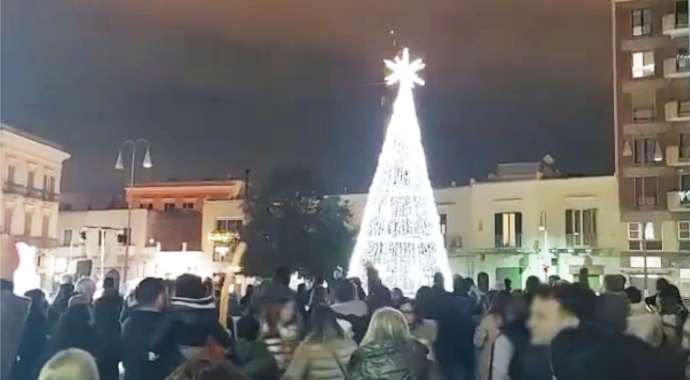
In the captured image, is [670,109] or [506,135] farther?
[506,135]

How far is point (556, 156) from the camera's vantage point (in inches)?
135

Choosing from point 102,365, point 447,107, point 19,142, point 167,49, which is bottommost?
point 102,365

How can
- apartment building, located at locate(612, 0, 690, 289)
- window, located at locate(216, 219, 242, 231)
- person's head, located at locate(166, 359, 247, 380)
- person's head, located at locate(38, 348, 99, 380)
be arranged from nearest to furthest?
person's head, located at locate(166, 359, 247, 380) → person's head, located at locate(38, 348, 99, 380) → apartment building, located at locate(612, 0, 690, 289) → window, located at locate(216, 219, 242, 231)

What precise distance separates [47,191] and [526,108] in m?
1.98

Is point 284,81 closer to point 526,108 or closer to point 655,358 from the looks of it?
point 526,108

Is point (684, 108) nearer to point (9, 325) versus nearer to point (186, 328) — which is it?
point (186, 328)

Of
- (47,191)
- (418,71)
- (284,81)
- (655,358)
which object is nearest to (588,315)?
(655,358)

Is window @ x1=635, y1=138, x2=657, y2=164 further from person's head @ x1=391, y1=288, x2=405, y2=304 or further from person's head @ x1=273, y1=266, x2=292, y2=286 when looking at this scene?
person's head @ x1=273, y1=266, x2=292, y2=286

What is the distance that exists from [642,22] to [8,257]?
2.53 m

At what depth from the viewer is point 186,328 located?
262cm

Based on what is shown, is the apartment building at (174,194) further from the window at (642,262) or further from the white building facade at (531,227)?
the window at (642,262)

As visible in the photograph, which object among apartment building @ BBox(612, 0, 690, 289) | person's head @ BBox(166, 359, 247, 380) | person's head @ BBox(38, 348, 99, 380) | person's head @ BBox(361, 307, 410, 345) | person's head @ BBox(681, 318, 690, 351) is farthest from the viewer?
apartment building @ BBox(612, 0, 690, 289)

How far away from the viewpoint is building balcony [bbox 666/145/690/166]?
2930mm

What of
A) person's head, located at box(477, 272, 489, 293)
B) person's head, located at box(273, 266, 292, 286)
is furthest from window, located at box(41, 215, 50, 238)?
person's head, located at box(477, 272, 489, 293)
